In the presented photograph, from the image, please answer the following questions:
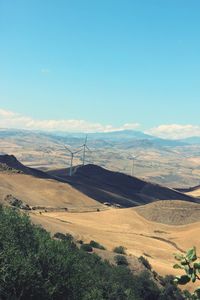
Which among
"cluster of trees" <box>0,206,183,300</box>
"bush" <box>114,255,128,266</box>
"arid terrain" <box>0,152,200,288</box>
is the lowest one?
"arid terrain" <box>0,152,200,288</box>

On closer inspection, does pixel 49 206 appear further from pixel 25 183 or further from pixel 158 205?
pixel 158 205

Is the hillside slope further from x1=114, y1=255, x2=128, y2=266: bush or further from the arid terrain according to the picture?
x1=114, y1=255, x2=128, y2=266: bush

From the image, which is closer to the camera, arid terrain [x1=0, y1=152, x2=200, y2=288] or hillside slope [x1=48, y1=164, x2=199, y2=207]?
arid terrain [x1=0, y1=152, x2=200, y2=288]

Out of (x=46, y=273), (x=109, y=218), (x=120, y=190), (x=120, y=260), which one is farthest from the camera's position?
(x=120, y=190)

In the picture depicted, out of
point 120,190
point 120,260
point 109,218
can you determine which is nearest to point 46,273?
point 120,260

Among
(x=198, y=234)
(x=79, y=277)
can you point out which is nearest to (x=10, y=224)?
(x=79, y=277)

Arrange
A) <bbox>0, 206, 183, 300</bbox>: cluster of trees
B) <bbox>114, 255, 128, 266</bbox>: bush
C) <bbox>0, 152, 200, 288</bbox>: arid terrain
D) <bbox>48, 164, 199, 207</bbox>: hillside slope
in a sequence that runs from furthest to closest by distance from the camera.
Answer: <bbox>48, 164, 199, 207</bbox>: hillside slope < <bbox>0, 152, 200, 288</bbox>: arid terrain < <bbox>114, 255, 128, 266</bbox>: bush < <bbox>0, 206, 183, 300</bbox>: cluster of trees

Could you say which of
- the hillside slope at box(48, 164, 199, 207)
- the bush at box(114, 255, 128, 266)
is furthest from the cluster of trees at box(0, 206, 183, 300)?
the hillside slope at box(48, 164, 199, 207)

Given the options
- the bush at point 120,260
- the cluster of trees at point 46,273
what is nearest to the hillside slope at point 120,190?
the bush at point 120,260

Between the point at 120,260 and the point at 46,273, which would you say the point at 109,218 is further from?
the point at 46,273
